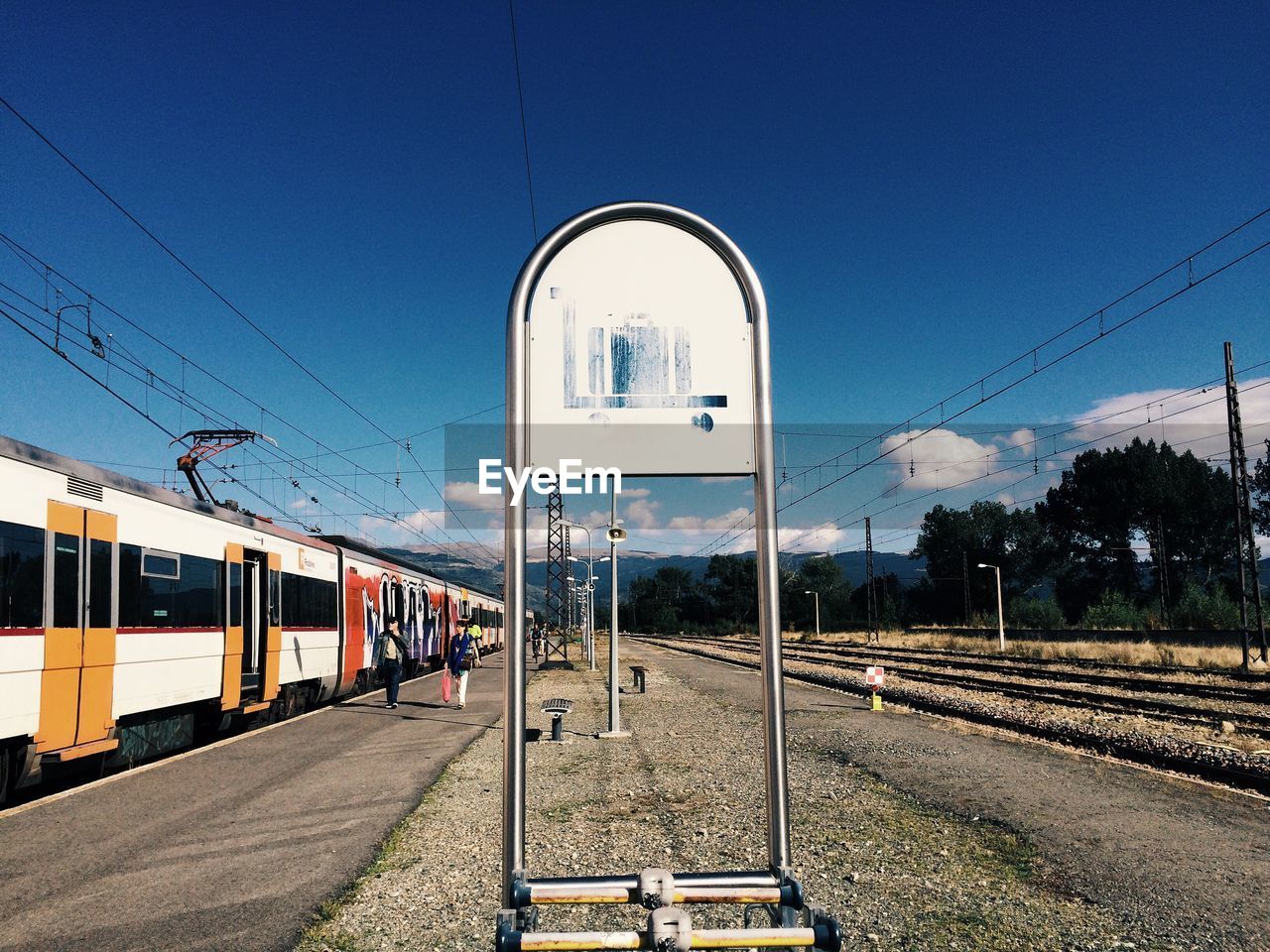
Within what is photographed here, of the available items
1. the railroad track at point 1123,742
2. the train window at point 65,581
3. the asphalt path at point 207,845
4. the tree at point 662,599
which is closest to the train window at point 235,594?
the asphalt path at point 207,845

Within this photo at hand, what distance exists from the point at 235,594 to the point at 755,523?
493 inches

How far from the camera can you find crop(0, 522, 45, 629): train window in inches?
327

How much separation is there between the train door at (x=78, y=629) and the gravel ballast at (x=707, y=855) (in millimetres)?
3736

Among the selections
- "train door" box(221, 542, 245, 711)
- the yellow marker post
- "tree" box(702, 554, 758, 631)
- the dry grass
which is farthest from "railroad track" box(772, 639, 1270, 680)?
"tree" box(702, 554, 758, 631)

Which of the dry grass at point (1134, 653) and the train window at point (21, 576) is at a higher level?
the train window at point (21, 576)

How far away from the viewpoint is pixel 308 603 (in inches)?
697

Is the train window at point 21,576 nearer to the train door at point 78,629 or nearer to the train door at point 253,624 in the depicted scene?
the train door at point 78,629

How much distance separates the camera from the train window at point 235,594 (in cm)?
1380

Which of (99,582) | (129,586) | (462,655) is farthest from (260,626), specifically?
(99,582)

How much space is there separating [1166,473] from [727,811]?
82.1 metres

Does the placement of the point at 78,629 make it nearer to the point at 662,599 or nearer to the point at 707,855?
the point at 707,855

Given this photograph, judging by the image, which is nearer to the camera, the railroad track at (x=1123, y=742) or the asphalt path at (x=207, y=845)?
the asphalt path at (x=207, y=845)

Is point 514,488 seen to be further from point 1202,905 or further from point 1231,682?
point 1231,682

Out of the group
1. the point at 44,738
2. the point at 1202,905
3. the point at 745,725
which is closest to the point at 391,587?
the point at 745,725
